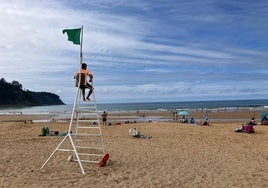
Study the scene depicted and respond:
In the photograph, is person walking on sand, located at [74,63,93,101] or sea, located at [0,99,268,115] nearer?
person walking on sand, located at [74,63,93,101]

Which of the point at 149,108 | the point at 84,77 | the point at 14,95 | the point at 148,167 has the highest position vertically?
the point at 14,95

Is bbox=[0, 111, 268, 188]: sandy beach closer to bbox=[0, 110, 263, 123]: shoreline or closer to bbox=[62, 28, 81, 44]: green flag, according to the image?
bbox=[62, 28, 81, 44]: green flag

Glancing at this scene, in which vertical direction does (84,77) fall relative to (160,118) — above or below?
above

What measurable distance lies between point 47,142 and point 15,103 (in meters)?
106

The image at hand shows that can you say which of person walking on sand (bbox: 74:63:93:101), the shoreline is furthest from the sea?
person walking on sand (bbox: 74:63:93:101)

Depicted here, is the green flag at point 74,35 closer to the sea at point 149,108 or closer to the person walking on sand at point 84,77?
the person walking on sand at point 84,77

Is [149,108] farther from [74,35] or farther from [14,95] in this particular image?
[74,35]

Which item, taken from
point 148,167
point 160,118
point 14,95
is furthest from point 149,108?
point 148,167

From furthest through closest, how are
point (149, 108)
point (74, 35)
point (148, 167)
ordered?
point (149, 108) < point (148, 167) < point (74, 35)

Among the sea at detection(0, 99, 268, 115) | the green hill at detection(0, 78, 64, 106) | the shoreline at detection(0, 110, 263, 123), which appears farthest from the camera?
the green hill at detection(0, 78, 64, 106)

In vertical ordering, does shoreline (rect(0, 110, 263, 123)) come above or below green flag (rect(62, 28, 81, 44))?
below

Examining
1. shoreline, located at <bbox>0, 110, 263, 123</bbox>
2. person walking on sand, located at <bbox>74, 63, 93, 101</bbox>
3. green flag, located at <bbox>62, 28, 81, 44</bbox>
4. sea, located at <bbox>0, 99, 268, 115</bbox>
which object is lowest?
shoreline, located at <bbox>0, 110, 263, 123</bbox>

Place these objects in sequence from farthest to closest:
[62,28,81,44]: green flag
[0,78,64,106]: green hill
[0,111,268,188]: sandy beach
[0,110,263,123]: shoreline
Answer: [0,78,64,106]: green hill → [0,110,263,123]: shoreline → [62,28,81,44]: green flag → [0,111,268,188]: sandy beach

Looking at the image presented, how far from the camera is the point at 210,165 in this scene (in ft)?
32.7
